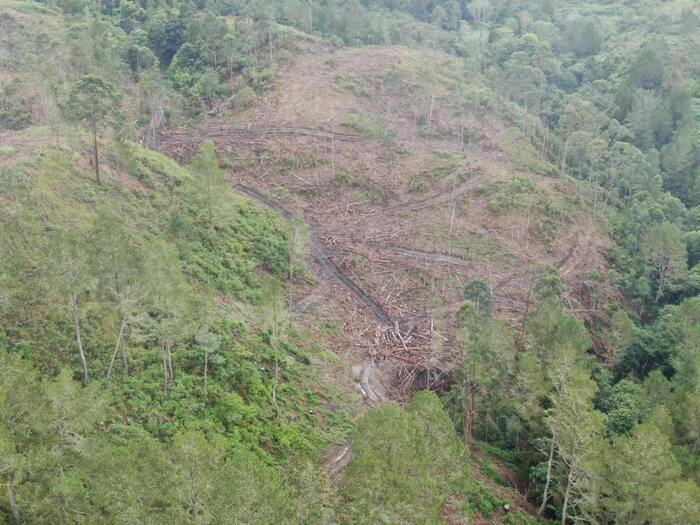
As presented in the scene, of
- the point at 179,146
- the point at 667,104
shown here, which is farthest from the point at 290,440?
the point at 667,104

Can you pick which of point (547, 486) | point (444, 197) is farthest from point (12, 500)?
point (444, 197)

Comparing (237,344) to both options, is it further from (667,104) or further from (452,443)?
(667,104)

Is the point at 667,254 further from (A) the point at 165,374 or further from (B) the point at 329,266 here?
(A) the point at 165,374

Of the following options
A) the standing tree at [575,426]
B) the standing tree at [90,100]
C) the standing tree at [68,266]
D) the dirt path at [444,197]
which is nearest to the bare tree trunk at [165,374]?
the standing tree at [68,266]

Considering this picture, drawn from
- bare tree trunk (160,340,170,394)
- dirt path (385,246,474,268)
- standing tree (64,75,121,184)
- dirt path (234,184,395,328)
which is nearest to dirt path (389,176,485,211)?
dirt path (385,246,474,268)

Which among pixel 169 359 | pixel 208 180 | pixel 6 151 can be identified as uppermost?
pixel 6 151

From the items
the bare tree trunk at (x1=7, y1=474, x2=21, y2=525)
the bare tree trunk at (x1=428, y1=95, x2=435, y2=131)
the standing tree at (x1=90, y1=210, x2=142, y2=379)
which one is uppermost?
Result: the standing tree at (x1=90, y1=210, x2=142, y2=379)

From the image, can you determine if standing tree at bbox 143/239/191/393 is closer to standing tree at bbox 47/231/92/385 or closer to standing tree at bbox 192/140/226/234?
standing tree at bbox 47/231/92/385

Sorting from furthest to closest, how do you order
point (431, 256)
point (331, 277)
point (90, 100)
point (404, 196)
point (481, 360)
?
point (404, 196), point (431, 256), point (331, 277), point (90, 100), point (481, 360)
